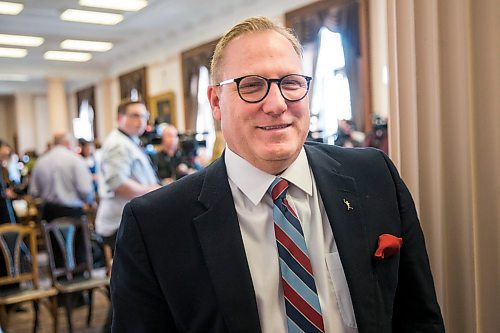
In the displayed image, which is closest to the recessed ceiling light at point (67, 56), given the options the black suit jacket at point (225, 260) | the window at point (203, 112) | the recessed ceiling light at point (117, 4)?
the window at point (203, 112)

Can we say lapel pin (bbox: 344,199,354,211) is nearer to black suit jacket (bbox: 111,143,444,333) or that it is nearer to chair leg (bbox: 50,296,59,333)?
black suit jacket (bbox: 111,143,444,333)

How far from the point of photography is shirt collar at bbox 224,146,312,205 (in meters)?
1.17

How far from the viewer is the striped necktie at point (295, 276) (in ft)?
3.58

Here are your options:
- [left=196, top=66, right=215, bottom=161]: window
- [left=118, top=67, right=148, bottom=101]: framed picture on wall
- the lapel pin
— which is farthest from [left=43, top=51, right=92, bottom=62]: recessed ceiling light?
the lapel pin

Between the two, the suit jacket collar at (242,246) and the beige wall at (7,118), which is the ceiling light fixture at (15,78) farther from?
the suit jacket collar at (242,246)

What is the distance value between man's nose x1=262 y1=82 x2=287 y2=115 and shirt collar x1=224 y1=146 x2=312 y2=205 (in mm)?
150

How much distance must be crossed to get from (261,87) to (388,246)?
1.45 feet

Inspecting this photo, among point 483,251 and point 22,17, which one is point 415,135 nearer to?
point 483,251

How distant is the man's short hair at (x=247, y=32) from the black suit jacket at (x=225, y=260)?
25 cm

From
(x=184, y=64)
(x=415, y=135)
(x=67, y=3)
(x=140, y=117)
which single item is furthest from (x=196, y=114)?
(x=415, y=135)

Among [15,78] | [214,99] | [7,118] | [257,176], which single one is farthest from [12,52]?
[257,176]

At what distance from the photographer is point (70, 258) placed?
153 inches

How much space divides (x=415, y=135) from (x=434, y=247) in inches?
10.5

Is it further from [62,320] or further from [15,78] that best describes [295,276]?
→ [15,78]
